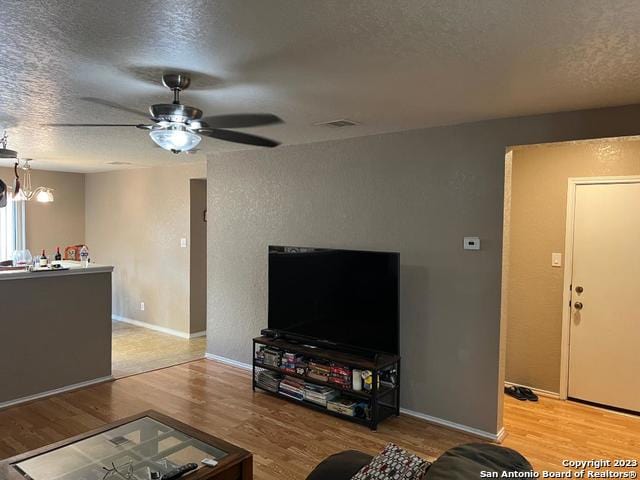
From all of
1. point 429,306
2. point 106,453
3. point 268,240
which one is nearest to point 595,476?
point 429,306

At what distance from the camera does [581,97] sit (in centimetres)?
262

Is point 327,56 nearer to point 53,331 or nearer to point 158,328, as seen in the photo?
point 53,331

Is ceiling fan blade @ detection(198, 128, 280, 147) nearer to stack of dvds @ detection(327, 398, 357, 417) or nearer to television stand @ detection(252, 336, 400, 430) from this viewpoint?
television stand @ detection(252, 336, 400, 430)

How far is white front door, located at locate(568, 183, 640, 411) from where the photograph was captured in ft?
12.4

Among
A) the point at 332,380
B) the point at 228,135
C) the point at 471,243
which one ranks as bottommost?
the point at 332,380

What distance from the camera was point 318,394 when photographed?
378cm

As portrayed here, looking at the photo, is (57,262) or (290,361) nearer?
(290,361)

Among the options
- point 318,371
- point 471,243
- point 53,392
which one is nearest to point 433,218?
point 471,243

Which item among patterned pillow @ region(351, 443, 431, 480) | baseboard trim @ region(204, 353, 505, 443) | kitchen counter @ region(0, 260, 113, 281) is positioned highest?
kitchen counter @ region(0, 260, 113, 281)

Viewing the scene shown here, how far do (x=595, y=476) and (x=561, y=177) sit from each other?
7.98 feet

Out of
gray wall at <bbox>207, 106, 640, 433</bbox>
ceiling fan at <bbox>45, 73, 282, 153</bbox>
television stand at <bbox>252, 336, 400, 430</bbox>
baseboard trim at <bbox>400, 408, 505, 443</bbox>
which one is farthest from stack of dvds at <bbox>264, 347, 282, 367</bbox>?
ceiling fan at <bbox>45, 73, 282, 153</bbox>

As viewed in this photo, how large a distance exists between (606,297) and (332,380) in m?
2.46

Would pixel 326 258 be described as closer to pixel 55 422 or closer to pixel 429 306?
pixel 429 306

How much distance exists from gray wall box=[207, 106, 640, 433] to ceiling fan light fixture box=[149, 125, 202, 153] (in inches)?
77.0
